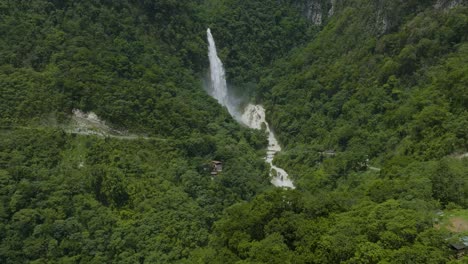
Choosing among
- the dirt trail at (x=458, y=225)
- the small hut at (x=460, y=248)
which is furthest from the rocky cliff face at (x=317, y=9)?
the small hut at (x=460, y=248)

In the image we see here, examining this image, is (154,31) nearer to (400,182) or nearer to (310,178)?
(310,178)

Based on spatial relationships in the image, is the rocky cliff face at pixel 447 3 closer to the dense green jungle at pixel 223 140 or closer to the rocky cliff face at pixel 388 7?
the rocky cliff face at pixel 388 7

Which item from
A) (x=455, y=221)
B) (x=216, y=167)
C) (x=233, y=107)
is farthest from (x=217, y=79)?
(x=455, y=221)

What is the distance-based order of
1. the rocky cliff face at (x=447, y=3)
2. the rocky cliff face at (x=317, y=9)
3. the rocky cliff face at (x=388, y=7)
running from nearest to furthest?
1. the rocky cliff face at (x=447, y=3)
2. the rocky cliff face at (x=388, y=7)
3. the rocky cliff face at (x=317, y=9)

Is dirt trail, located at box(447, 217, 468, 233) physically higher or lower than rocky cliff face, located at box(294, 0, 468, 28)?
lower

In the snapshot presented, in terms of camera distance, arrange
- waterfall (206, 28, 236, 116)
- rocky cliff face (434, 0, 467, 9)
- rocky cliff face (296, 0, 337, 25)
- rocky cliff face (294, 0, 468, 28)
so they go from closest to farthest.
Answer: rocky cliff face (434, 0, 467, 9) < rocky cliff face (294, 0, 468, 28) < waterfall (206, 28, 236, 116) < rocky cliff face (296, 0, 337, 25)

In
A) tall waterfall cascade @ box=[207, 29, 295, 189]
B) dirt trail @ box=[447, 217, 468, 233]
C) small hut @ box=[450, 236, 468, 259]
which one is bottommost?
small hut @ box=[450, 236, 468, 259]

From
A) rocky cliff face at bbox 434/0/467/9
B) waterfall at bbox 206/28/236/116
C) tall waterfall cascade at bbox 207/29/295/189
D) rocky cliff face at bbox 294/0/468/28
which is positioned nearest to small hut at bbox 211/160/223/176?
tall waterfall cascade at bbox 207/29/295/189

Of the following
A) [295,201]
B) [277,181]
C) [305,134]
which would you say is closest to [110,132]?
[277,181]

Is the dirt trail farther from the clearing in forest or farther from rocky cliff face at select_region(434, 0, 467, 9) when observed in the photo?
rocky cliff face at select_region(434, 0, 467, 9)
